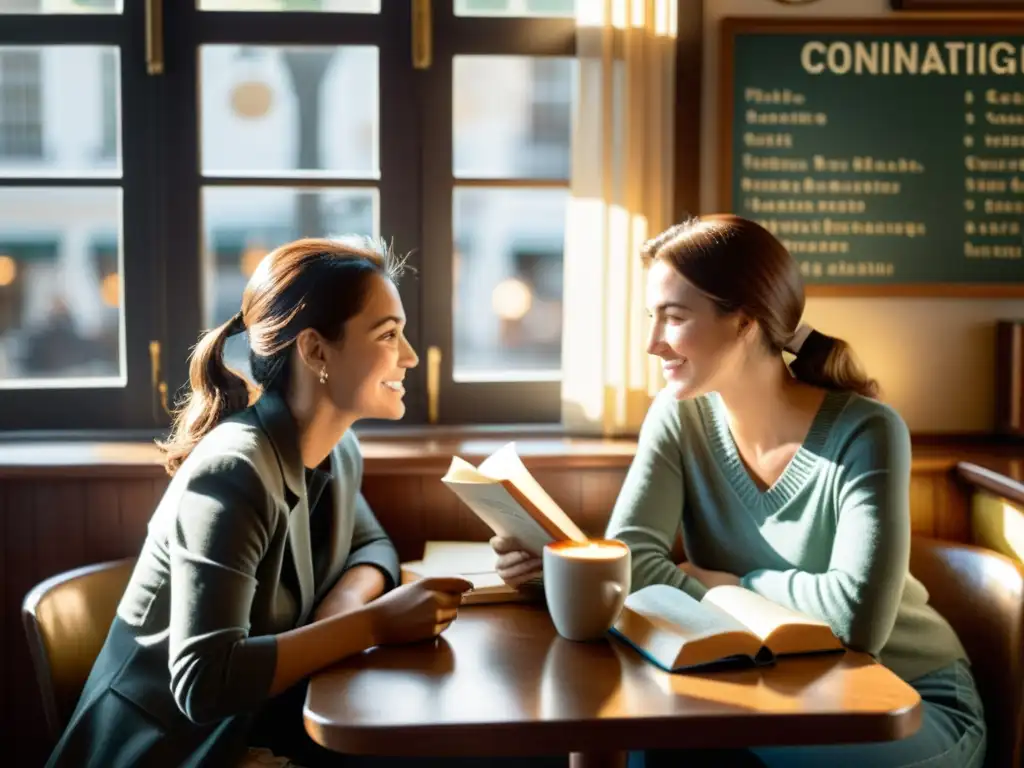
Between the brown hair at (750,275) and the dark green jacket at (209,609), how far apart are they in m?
0.74

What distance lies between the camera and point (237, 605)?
1.44m

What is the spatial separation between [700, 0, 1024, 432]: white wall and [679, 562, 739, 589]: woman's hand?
98 cm

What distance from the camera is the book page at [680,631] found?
54.7 inches

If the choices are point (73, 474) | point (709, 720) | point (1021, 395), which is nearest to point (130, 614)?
point (73, 474)

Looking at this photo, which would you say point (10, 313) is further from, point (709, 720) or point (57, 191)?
point (709, 720)

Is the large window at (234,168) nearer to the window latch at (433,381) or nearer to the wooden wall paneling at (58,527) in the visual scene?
the window latch at (433,381)

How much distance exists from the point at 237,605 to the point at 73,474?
1.00m

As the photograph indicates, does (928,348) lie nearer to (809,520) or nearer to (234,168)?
(809,520)

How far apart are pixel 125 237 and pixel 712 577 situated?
1.67 metres

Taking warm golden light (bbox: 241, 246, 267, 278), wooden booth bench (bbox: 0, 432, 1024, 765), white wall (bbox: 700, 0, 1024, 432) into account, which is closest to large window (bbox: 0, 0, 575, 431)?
warm golden light (bbox: 241, 246, 267, 278)

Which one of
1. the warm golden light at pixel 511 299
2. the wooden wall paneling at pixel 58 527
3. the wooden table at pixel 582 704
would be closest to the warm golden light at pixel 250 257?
the warm golden light at pixel 511 299

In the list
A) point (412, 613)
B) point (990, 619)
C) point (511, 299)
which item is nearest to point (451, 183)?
point (511, 299)

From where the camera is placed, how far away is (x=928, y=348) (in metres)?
2.70

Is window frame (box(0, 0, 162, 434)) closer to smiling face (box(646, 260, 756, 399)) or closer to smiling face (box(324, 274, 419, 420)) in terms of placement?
smiling face (box(324, 274, 419, 420))
